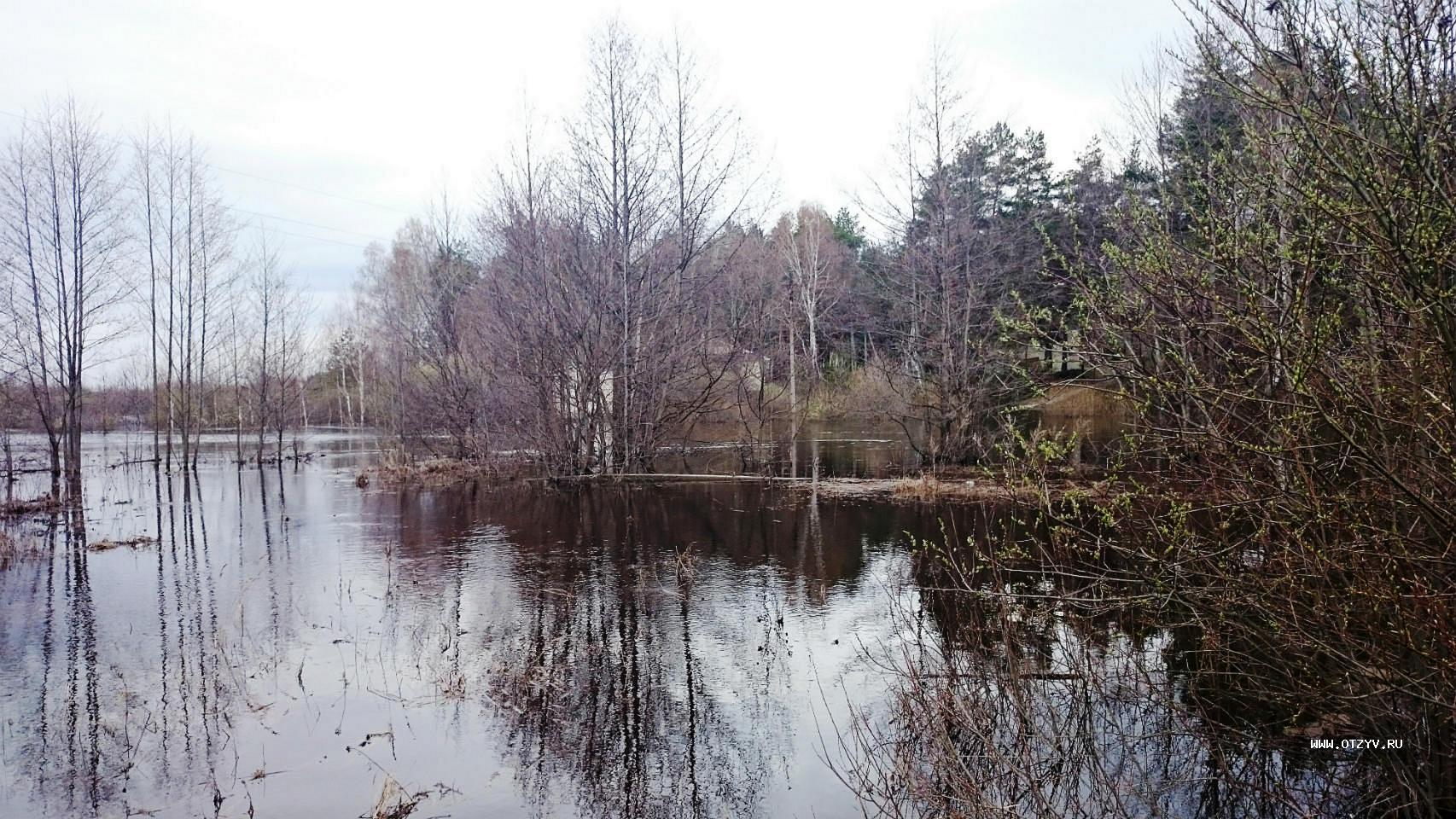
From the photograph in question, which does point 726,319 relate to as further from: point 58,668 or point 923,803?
point 923,803

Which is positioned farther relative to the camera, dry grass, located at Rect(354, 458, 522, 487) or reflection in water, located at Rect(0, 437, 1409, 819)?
dry grass, located at Rect(354, 458, 522, 487)

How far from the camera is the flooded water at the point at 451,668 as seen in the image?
520cm

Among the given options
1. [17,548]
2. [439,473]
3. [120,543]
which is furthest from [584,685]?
[439,473]

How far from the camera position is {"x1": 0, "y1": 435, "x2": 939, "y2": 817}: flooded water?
5.20 metres

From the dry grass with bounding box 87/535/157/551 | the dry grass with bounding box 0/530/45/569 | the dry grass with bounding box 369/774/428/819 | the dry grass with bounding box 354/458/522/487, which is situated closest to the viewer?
the dry grass with bounding box 369/774/428/819

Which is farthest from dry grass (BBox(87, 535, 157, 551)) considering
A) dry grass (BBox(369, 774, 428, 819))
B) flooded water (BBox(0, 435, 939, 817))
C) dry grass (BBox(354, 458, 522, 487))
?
dry grass (BBox(369, 774, 428, 819))

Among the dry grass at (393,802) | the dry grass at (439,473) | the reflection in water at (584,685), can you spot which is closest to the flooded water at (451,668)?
the reflection in water at (584,685)

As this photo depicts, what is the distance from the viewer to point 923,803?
15.1ft

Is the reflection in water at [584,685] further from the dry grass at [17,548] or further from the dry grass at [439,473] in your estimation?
the dry grass at [439,473]

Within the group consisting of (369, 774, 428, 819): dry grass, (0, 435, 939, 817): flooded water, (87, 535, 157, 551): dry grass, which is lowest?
(369, 774, 428, 819): dry grass

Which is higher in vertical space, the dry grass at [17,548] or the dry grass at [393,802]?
the dry grass at [17,548]

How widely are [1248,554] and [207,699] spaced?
7.01 metres

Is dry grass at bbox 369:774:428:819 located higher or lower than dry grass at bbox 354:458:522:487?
lower

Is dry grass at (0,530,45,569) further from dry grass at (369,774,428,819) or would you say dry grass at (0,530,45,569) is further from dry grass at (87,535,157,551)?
dry grass at (369,774,428,819)
